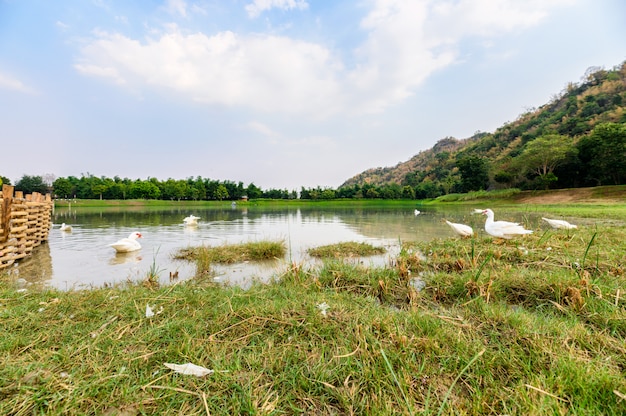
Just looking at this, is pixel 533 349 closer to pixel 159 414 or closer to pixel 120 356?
pixel 159 414

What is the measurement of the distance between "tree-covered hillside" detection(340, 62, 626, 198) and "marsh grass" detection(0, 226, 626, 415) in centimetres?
4782

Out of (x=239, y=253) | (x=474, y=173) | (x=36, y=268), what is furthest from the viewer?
(x=474, y=173)

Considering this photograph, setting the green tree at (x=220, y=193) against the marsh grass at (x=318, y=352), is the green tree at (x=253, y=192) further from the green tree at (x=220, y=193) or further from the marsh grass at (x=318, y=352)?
the marsh grass at (x=318, y=352)

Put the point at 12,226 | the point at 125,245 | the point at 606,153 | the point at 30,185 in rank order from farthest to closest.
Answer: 1. the point at 30,185
2. the point at 606,153
3. the point at 125,245
4. the point at 12,226

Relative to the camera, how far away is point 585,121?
161ft

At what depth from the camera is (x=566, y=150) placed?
38.3 metres

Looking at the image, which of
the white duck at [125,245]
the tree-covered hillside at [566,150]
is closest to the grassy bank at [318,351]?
the white duck at [125,245]

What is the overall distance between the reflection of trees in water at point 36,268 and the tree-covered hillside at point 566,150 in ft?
171

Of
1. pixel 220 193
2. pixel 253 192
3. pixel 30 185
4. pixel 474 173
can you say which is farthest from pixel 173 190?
pixel 474 173

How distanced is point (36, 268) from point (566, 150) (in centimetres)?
5497

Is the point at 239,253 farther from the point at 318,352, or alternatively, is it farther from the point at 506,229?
the point at 506,229

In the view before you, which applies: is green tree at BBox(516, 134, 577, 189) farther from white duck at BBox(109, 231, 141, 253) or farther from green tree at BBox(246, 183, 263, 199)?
green tree at BBox(246, 183, 263, 199)

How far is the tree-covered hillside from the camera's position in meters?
35.0

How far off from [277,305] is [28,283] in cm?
504
